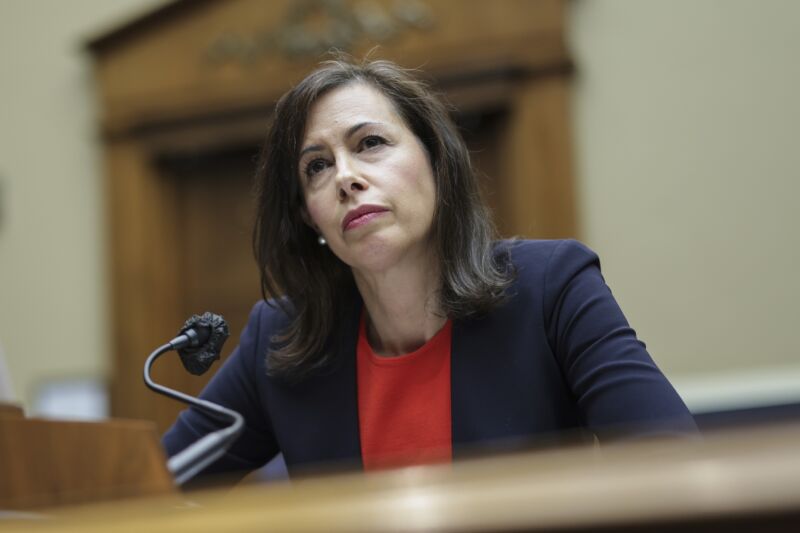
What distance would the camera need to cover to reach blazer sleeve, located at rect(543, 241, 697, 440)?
49.7 inches

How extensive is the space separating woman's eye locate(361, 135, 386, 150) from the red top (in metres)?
0.31

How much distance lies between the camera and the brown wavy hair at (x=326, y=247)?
5.06 ft

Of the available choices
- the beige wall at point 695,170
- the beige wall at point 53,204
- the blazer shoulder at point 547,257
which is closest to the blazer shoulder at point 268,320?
the blazer shoulder at point 547,257

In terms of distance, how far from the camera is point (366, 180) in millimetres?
1528

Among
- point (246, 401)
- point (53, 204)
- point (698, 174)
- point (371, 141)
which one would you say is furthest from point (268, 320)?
point (53, 204)

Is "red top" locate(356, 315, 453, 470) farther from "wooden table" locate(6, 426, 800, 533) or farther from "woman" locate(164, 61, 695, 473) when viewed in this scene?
"wooden table" locate(6, 426, 800, 533)

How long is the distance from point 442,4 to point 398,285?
83.5 inches

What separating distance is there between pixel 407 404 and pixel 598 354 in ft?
1.08

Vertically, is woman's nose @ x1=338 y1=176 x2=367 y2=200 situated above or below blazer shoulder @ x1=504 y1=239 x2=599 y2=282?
above

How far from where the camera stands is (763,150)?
10.1ft

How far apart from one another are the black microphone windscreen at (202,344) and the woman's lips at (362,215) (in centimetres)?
29

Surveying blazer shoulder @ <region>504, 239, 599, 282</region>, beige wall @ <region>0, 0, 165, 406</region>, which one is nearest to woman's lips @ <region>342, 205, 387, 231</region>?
blazer shoulder @ <region>504, 239, 599, 282</region>

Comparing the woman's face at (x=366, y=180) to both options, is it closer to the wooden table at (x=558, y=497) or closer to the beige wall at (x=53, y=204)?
the wooden table at (x=558, y=497)

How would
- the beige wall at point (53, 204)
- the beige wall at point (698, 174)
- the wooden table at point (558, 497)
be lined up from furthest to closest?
1. the beige wall at point (53, 204)
2. the beige wall at point (698, 174)
3. the wooden table at point (558, 497)
